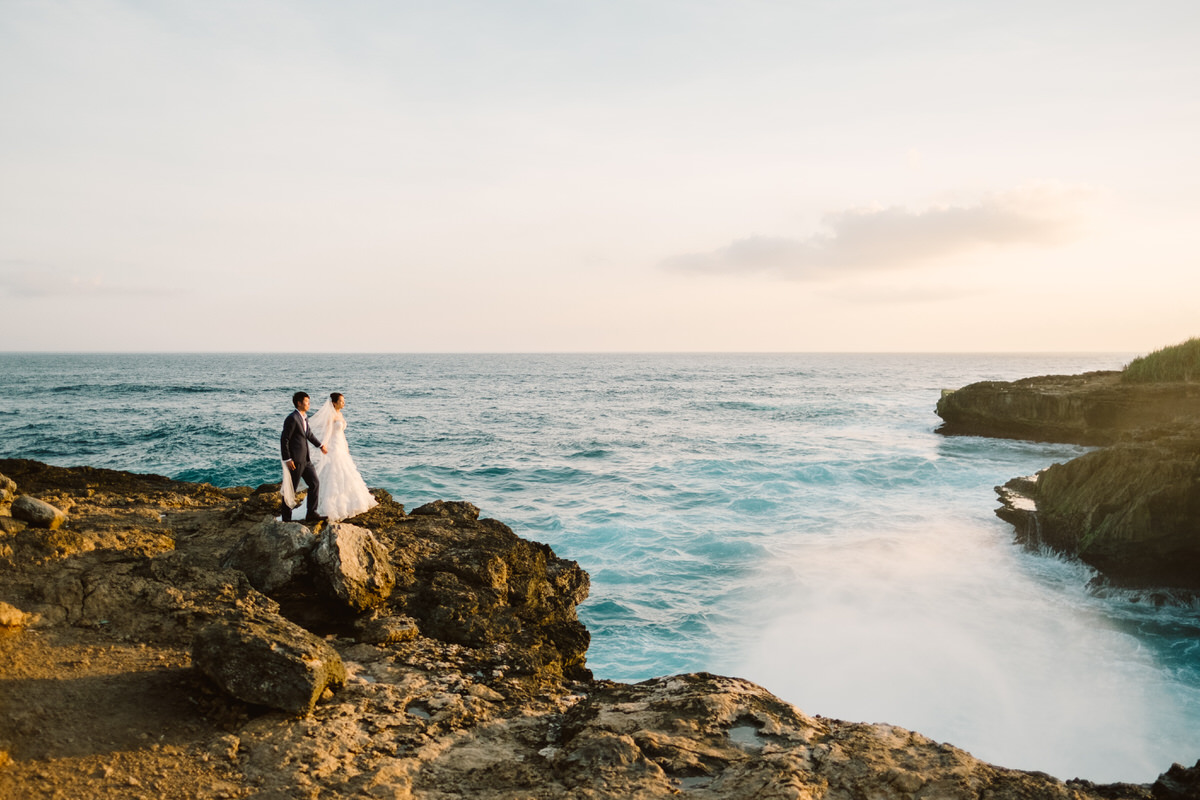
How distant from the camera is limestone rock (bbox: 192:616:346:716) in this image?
14.7ft

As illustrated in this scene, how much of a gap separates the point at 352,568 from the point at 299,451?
264 cm

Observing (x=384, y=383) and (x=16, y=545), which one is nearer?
(x=16, y=545)

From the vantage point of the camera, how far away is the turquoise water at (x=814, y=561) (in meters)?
9.59

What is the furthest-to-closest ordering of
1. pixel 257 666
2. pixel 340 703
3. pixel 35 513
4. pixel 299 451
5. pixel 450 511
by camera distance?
pixel 450 511, pixel 299 451, pixel 35 513, pixel 340 703, pixel 257 666

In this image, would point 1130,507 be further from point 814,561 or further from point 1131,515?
point 814,561

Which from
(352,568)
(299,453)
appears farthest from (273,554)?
(299,453)

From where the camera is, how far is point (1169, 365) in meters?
25.0

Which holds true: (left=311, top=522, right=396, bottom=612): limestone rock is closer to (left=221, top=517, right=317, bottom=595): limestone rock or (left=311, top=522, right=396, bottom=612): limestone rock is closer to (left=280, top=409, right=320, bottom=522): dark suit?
(left=221, top=517, right=317, bottom=595): limestone rock

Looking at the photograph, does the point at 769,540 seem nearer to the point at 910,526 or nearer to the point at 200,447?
the point at 910,526

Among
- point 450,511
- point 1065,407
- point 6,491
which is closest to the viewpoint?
point 6,491

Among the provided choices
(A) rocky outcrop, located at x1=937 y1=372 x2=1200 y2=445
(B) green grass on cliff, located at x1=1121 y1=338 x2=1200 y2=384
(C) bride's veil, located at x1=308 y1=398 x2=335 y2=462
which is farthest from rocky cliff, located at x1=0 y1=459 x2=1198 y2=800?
(B) green grass on cliff, located at x1=1121 y1=338 x2=1200 y2=384

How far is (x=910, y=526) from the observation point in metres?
17.8

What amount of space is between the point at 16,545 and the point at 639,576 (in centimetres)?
1100

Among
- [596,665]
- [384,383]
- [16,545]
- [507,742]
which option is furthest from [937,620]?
[384,383]
